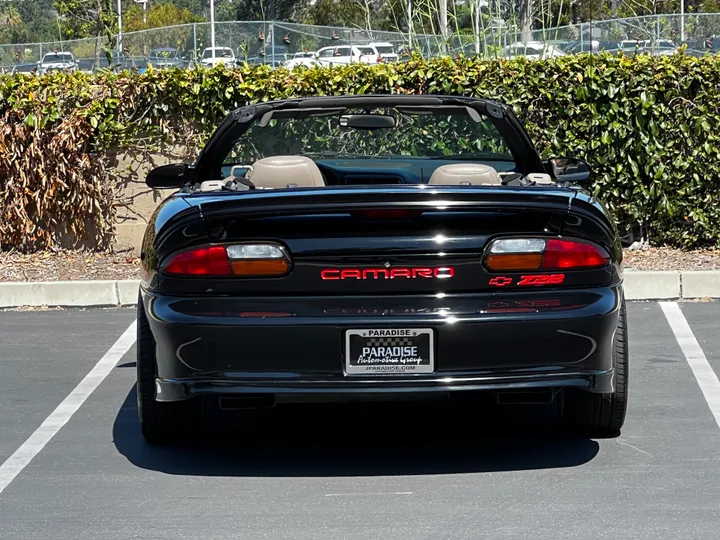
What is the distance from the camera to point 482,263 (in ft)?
15.1

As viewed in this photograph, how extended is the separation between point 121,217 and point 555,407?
607 centimetres

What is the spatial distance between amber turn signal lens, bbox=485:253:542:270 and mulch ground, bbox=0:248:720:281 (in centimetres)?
561

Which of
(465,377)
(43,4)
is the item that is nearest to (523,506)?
(465,377)

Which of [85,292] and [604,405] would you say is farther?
[85,292]

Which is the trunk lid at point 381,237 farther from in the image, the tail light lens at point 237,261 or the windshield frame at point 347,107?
the windshield frame at point 347,107

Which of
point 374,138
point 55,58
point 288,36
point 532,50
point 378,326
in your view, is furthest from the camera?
point 55,58

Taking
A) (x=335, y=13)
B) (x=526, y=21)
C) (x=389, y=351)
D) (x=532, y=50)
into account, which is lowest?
(x=389, y=351)

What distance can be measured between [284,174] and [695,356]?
294 cm

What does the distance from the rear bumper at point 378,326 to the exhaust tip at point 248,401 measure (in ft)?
0.25

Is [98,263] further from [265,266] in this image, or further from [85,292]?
[265,266]

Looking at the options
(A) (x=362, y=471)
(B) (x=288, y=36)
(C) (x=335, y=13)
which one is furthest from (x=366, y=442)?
(C) (x=335, y=13)

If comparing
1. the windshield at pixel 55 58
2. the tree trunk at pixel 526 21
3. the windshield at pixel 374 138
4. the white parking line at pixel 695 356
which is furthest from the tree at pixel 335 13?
the white parking line at pixel 695 356

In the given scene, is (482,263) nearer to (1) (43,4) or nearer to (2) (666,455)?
(2) (666,455)

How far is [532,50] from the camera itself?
44.2 ft
